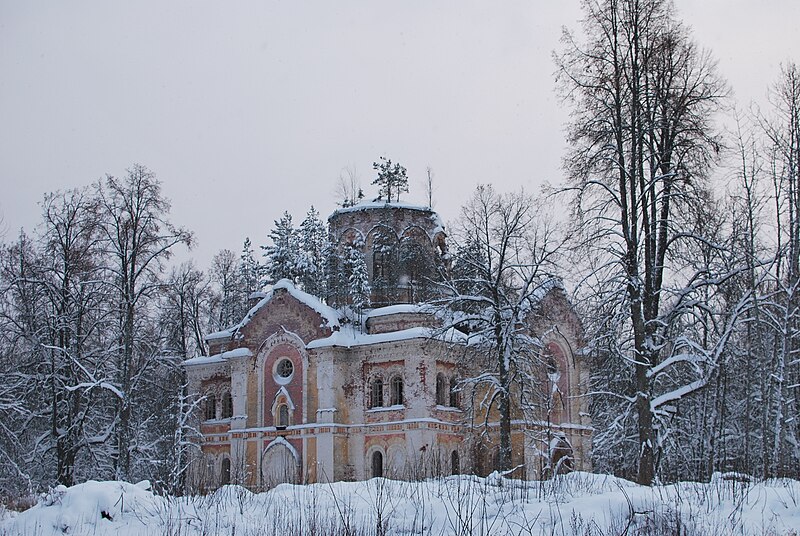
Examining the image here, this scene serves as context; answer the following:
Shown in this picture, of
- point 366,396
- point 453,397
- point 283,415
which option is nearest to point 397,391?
point 366,396

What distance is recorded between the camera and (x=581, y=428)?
36000 millimetres

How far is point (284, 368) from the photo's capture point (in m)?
36.6

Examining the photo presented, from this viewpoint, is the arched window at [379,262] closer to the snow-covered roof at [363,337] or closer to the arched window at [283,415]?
the snow-covered roof at [363,337]

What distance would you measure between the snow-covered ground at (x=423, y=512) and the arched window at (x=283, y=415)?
23059 mm

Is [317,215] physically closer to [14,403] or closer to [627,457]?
[627,457]

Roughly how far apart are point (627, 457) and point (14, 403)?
69.2ft

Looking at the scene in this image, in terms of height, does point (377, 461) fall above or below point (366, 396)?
below

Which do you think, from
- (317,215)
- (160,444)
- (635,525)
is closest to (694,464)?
(635,525)

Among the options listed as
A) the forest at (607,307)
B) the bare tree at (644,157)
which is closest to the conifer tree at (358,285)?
the forest at (607,307)

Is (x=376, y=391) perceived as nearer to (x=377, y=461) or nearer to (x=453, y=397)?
(x=377, y=461)

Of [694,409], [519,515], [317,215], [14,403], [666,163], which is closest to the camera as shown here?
[519,515]

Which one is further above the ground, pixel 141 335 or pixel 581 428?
pixel 141 335

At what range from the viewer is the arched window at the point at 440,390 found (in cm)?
3453

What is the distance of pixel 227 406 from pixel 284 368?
3.82 m
